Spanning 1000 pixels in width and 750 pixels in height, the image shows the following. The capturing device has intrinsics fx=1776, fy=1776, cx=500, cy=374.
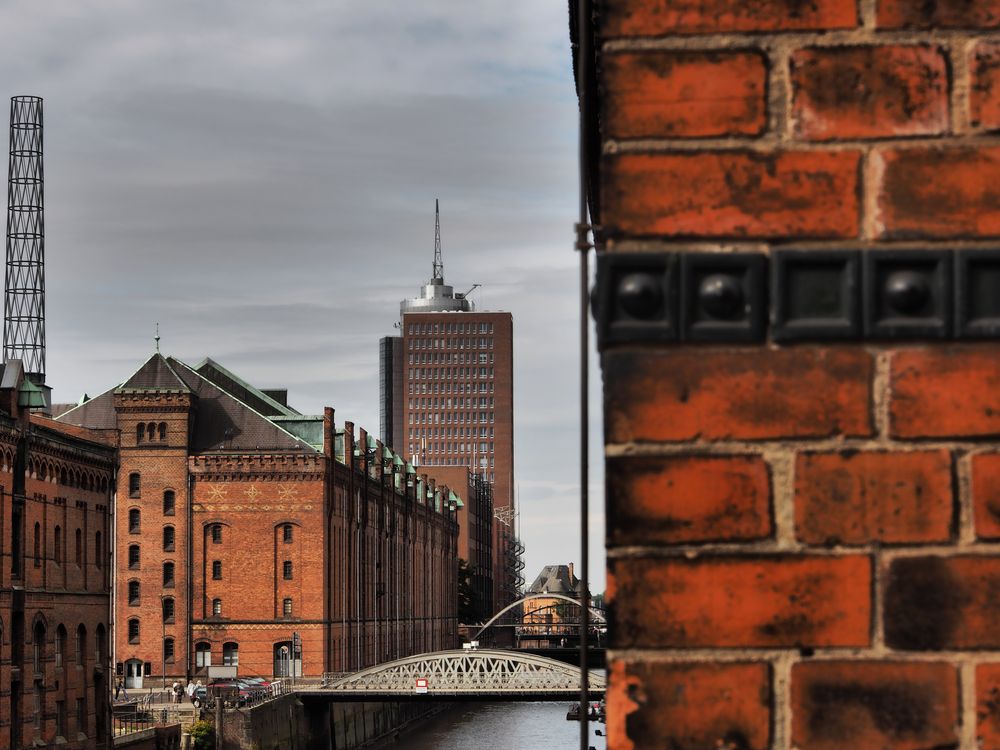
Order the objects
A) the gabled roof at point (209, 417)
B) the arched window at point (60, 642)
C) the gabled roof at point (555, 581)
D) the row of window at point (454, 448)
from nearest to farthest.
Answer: the arched window at point (60, 642) → the gabled roof at point (209, 417) → the gabled roof at point (555, 581) → the row of window at point (454, 448)

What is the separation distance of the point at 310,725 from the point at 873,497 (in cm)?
6435

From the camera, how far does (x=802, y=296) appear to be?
2064mm

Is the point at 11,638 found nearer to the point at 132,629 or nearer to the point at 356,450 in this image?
the point at 132,629

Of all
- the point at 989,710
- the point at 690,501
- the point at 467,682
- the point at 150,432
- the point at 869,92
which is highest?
the point at 150,432

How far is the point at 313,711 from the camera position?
2579 inches

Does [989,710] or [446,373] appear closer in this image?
[989,710]

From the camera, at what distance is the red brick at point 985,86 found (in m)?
2.04

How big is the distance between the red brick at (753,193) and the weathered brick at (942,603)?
0.39 m

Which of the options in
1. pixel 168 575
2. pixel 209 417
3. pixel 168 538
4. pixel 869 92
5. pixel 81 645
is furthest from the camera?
pixel 209 417

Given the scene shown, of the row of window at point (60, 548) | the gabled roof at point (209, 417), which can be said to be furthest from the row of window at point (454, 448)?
the row of window at point (60, 548)

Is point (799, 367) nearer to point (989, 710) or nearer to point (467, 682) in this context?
point (989, 710)

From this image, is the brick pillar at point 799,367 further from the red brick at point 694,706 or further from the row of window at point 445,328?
the row of window at point 445,328

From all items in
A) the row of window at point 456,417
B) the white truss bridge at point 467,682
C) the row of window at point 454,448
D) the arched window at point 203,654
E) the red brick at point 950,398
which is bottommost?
the white truss bridge at point 467,682

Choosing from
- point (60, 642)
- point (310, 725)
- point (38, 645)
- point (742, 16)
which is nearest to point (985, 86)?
point (742, 16)
